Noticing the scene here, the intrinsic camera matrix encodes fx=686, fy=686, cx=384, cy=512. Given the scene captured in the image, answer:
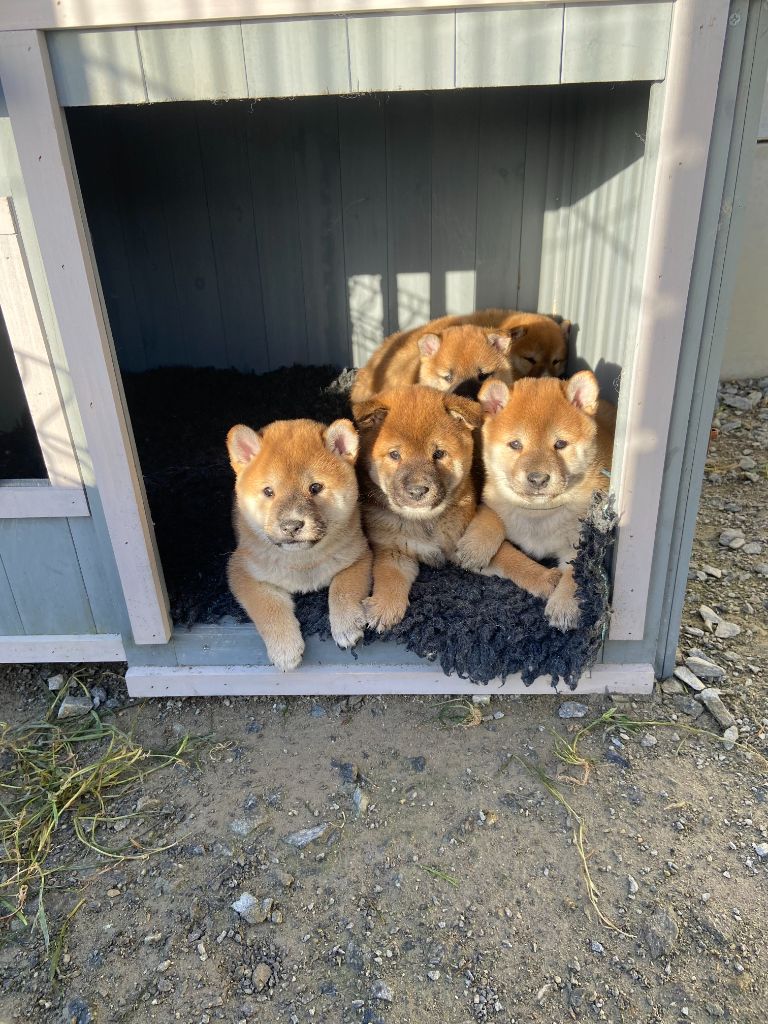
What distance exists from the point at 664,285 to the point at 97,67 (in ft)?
6.99

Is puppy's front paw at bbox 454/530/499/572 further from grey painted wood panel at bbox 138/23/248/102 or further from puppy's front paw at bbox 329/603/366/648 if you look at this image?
grey painted wood panel at bbox 138/23/248/102

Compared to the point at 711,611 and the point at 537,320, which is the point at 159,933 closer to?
the point at 711,611

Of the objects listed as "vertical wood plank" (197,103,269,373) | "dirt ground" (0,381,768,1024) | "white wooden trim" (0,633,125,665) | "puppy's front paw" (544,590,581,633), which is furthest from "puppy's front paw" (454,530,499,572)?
"vertical wood plank" (197,103,269,373)

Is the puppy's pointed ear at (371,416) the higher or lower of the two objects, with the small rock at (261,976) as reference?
higher

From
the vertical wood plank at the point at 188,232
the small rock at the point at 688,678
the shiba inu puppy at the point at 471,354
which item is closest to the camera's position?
the small rock at the point at 688,678

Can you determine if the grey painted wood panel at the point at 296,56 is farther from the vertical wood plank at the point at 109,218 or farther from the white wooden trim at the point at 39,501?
the vertical wood plank at the point at 109,218

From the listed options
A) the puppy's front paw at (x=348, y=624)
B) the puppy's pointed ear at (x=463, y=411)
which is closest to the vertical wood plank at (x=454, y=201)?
the puppy's pointed ear at (x=463, y=411)

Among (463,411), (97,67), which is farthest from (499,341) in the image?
(97,67)

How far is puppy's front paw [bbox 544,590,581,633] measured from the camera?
294 cm

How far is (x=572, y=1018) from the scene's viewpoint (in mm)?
2055

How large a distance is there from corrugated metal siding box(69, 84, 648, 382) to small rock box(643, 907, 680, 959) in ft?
11.9

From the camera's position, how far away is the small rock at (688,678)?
3.26 m

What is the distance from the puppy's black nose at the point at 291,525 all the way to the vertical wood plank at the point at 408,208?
12.1ft

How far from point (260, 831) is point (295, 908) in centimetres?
36
